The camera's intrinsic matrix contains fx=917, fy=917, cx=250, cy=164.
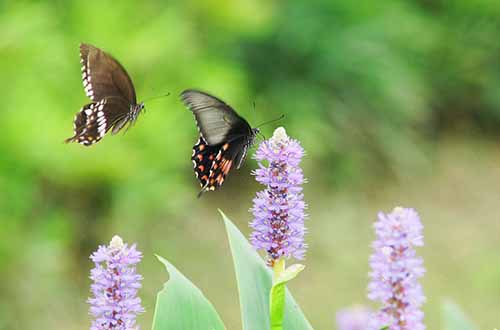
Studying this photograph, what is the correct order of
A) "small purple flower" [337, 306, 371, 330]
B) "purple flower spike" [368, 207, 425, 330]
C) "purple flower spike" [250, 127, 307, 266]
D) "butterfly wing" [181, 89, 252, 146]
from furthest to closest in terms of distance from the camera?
"butterfly wing" [181, 89, 252, 146], "small purple flower" [337, 306, 371, 330], "purple flower spike" [250, 127, 307, 266], "purple flower spike" [368, 207, 425, 330]

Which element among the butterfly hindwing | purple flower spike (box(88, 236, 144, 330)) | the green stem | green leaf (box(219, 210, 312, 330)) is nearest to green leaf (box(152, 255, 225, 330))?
green leaf (box(219, 210, 312, 330))

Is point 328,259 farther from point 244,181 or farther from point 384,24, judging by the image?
point 384,24

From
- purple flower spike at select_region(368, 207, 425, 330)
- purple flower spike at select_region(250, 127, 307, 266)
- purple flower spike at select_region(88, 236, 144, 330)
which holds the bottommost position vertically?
purple flower spike at select_region(368, 207, 425, 330)

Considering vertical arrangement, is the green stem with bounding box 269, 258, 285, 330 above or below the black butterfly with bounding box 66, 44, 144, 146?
below

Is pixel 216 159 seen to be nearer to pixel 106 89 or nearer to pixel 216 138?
pixel 216 138

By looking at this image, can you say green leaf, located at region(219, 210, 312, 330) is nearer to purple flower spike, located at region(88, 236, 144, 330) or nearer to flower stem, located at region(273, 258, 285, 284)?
flower stem, located at region(273, 258, 285, 284)

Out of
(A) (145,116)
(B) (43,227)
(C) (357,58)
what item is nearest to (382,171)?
(C) (357,58)
